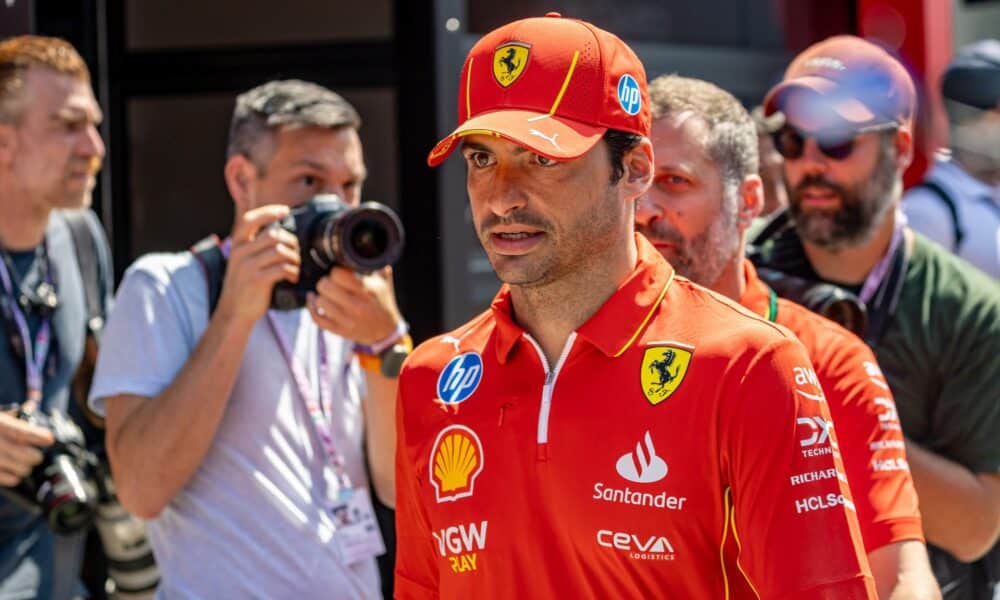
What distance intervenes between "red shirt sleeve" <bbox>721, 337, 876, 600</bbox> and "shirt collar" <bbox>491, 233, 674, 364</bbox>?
0.20 metres

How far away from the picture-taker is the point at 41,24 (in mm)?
5172

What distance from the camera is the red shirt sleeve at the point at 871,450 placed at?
260 cm

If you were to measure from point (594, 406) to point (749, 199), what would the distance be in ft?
3.16

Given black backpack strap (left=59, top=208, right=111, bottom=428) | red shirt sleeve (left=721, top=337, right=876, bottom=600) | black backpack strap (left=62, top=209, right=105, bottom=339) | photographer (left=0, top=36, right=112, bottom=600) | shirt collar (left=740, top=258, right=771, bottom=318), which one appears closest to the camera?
red shirt sleeve (left=721, top=337, right=876, bottom=600)

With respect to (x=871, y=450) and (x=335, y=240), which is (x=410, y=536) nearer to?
(x=871, y=450)

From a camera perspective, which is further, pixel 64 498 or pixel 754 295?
pixel 64 498

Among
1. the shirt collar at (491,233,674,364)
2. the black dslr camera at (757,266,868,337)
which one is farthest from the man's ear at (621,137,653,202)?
the black dslr camera at (757,266,868,337)

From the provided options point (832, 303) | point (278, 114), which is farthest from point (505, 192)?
point (278, 114)

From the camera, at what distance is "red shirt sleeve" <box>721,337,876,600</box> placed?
2066 mm

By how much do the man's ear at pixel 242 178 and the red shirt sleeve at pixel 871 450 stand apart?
4.88 ft

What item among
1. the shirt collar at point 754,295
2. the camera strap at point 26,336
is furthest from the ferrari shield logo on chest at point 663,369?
the camera strap at point 26,336

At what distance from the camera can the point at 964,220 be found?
450 cm

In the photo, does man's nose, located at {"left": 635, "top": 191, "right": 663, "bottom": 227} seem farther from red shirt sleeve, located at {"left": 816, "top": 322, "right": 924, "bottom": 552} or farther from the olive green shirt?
the olive green shirt

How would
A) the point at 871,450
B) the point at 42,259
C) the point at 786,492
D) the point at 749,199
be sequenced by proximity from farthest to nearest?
1. the point at 42,259
2. the point at 749,199
3. the point at 871,450
4. the point at 786,492
